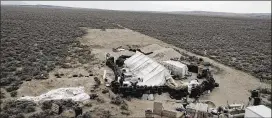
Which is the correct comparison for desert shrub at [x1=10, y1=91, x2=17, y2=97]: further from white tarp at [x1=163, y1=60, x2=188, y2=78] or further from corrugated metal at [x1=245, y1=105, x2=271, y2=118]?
corrugated metal at [x1=245, y1=105, x2=271, y2=118]

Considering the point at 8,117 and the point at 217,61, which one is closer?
the point at 8,117

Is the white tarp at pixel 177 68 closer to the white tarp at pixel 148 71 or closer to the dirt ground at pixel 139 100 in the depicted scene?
the white tarp at pixel 148 71

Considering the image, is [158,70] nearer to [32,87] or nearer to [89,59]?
[32,87]

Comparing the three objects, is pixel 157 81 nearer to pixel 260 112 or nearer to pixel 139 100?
pixel 139 100

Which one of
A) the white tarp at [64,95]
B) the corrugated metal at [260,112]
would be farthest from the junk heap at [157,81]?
the corrugated metal at [260,112]

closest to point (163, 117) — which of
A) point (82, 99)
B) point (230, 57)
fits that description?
point (82, 99)

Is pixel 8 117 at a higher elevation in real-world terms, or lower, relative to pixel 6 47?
lower

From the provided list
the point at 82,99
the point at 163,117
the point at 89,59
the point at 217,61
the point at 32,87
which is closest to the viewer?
the point at 163,117
